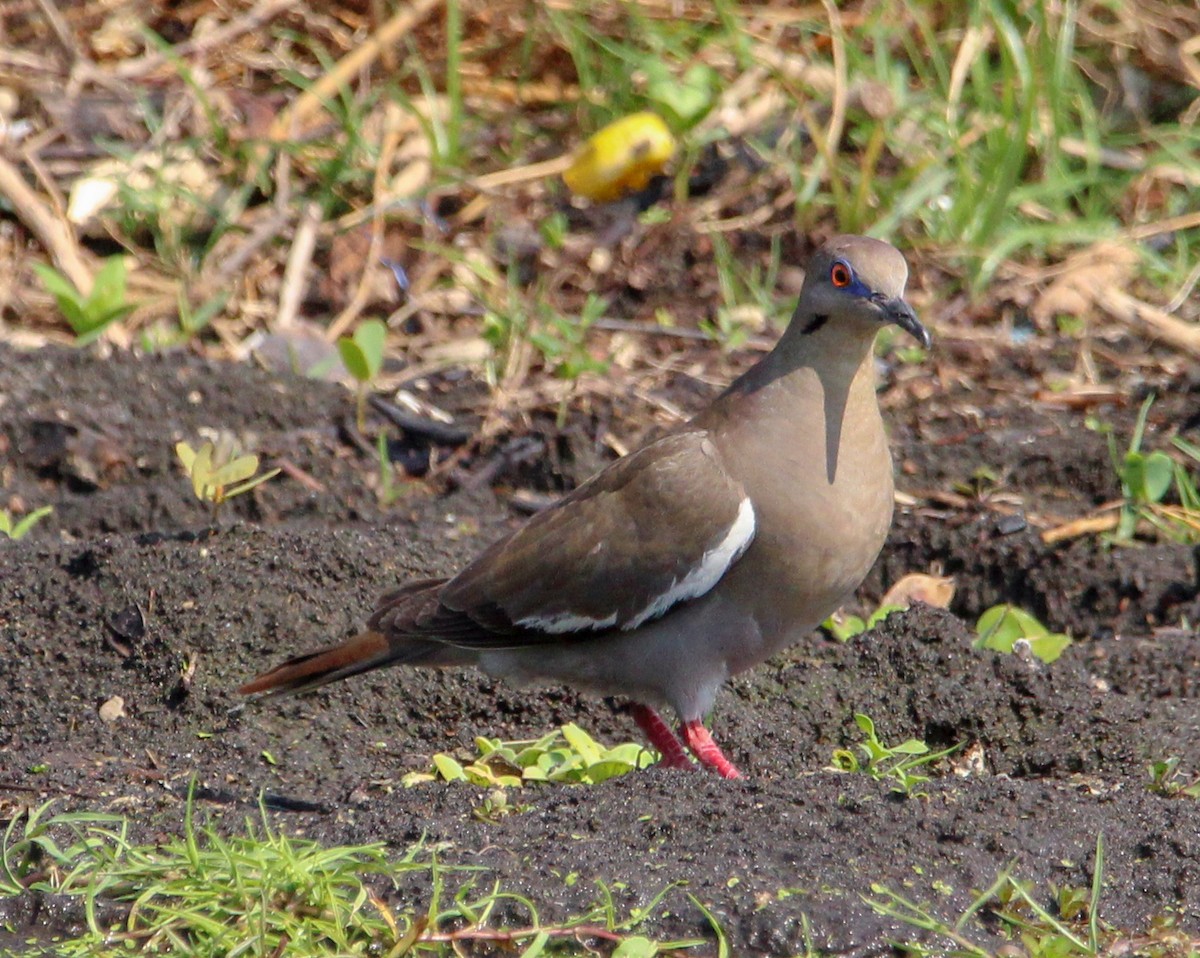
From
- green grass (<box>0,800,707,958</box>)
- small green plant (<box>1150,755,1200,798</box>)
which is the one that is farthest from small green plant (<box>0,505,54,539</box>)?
small green plant (<box>1150,755,1200,798</box>)

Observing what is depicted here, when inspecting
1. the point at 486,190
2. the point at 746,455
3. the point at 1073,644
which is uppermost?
the point at 746,455

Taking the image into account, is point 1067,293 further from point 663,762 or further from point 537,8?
point 663,762

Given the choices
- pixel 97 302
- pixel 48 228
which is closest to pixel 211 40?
pixel 48 228

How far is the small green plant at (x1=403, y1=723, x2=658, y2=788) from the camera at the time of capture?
12.7ft

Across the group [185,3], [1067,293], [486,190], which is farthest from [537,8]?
[1067,293]

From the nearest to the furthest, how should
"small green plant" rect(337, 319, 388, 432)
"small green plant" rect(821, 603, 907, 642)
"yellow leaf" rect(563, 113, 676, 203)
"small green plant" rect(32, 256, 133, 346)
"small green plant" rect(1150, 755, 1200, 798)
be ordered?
"small green plant" rect(1150, 755, 1200, 798), "small green plant" rect(821, 603, 907, 642), "small green plant" rect(337, 319, 388, 432), "small green plant" rect(32, 256, 133, 346), "yellow leaf" rect(563, 113, 676, 203)

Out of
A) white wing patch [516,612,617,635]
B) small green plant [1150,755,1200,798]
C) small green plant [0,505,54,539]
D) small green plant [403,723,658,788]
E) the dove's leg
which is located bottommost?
small green plant [0,505,54,539]

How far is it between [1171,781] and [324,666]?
6.36ft

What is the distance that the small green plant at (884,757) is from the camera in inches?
149

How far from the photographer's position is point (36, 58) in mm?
7809

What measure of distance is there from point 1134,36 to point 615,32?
2494 millimetres

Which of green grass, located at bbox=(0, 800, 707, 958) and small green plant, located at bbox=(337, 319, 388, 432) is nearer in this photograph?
green grass, located at bbox=(0, 800, 707, 958)

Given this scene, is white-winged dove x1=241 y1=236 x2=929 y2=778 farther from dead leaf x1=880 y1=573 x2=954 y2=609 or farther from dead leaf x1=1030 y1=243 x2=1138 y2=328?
dead leaf x1=1030 y1=243 x2=1138 y2=328

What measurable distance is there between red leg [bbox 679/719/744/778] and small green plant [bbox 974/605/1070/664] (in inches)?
37.2
